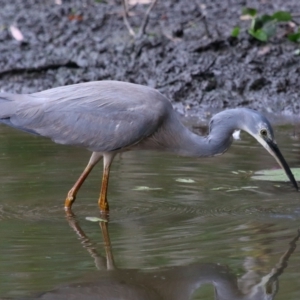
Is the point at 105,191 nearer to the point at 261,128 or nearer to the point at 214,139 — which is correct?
the point at 214,139

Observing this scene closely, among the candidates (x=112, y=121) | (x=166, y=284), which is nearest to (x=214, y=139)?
(x=112, y=121)

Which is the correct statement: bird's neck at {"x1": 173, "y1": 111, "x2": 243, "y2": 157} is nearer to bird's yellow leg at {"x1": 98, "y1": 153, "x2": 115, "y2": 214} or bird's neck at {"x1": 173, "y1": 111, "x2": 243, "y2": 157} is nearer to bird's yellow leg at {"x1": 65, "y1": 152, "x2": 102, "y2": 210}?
bird's yellow leg at {"x1": 98, "y1": 153, "x2": 115, "y2": 214}

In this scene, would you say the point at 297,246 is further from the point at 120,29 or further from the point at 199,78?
the point at 120,29

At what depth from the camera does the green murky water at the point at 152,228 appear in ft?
18.6

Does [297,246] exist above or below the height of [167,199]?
above

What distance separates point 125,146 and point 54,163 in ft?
5.23

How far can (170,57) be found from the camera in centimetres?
1239

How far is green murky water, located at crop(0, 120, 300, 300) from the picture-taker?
18.6 feet

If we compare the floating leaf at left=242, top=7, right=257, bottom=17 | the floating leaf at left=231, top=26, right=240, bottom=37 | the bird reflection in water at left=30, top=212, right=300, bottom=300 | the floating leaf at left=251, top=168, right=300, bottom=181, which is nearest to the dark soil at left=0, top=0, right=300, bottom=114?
the floating leaf at left=231, top=26, right=240, bottom=37

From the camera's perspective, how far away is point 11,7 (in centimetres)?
1438

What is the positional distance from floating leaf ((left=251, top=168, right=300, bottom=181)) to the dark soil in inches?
121

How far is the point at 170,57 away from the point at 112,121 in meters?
4.91

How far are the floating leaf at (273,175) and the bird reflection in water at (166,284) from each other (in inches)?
89.0

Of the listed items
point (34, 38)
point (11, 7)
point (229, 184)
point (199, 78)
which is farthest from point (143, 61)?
point (229, 184)
